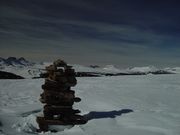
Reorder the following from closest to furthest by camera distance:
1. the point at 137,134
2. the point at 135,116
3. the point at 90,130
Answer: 1. the point at 137,134
2. the point at 90,130
3. the point at 135,116

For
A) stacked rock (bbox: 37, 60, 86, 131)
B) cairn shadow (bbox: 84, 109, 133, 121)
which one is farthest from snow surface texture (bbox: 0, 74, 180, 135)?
stacked rock (bbox: 37, 60, 86, 131)

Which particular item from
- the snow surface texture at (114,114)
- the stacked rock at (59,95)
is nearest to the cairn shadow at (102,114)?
the snow surface texture at (114,114)

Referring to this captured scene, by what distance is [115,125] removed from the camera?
11.8 meters

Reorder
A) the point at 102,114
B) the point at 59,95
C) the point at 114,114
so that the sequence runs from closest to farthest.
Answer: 1. the point at 59,95
2. the point at 114,114
3. the point at 102,114

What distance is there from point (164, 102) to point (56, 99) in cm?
694

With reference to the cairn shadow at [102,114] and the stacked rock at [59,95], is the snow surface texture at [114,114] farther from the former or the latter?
the stacked rock at [59,95]

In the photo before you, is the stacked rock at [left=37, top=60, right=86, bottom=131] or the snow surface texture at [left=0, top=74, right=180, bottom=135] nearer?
the snow surface texture at [left=0, top=74, right=180, bottom=135]

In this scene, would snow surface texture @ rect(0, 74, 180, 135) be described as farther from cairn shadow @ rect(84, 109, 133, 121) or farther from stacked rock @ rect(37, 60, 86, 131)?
stacked rock @ rect(37, 60, 86, 131)

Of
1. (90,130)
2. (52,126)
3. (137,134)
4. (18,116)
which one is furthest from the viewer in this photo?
(18,116)

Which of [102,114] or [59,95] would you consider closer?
[59,95]

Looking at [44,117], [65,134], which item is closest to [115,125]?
[65,134]

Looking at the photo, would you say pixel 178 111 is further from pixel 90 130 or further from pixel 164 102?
pixel 90 130

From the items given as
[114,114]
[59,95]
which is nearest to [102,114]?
[114,114]

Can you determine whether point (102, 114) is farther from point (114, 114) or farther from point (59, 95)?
point (59, 95)
